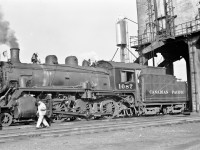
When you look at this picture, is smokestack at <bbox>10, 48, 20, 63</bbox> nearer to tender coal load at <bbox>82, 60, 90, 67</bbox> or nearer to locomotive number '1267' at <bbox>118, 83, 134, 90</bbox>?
tender coal load at <bbox>82, 60, 90, 67</bbox>

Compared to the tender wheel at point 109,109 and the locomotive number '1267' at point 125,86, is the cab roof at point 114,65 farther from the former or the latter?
the tender wheel at point 109,109

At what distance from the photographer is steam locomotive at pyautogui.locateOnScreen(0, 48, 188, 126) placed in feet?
44.2

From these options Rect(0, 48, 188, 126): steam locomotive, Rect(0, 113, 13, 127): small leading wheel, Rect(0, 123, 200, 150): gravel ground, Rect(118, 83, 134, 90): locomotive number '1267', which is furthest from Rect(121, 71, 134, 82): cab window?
Rect(0, 123, 200, 150): gravel ground

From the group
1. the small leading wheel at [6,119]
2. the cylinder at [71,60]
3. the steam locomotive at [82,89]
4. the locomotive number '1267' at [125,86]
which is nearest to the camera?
the small leading wheel at [6,119]

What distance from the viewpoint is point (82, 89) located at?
50.9 feet

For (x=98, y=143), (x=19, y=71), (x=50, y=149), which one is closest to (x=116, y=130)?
(x=98, y=143)

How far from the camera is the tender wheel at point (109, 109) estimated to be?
16.4 m

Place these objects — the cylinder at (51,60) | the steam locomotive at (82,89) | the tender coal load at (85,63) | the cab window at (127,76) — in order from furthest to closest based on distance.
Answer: the tender coal load at (85,63)
the cab window at (127,76)
the cylinder at (51,60)
the steam locomotive at (82,89)

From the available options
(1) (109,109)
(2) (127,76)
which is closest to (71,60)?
(1) (109,109)

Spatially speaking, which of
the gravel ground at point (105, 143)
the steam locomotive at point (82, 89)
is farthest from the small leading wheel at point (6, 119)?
the gravel ground at point (105, 143)

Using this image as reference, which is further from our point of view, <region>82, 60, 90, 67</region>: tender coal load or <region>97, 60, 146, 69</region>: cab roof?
<region>82, 60, 90, 67</region>: tender coal load

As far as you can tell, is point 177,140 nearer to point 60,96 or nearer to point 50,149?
point 50,149

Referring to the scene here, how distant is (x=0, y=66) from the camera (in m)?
13.8

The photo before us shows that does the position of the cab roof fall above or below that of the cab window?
above
